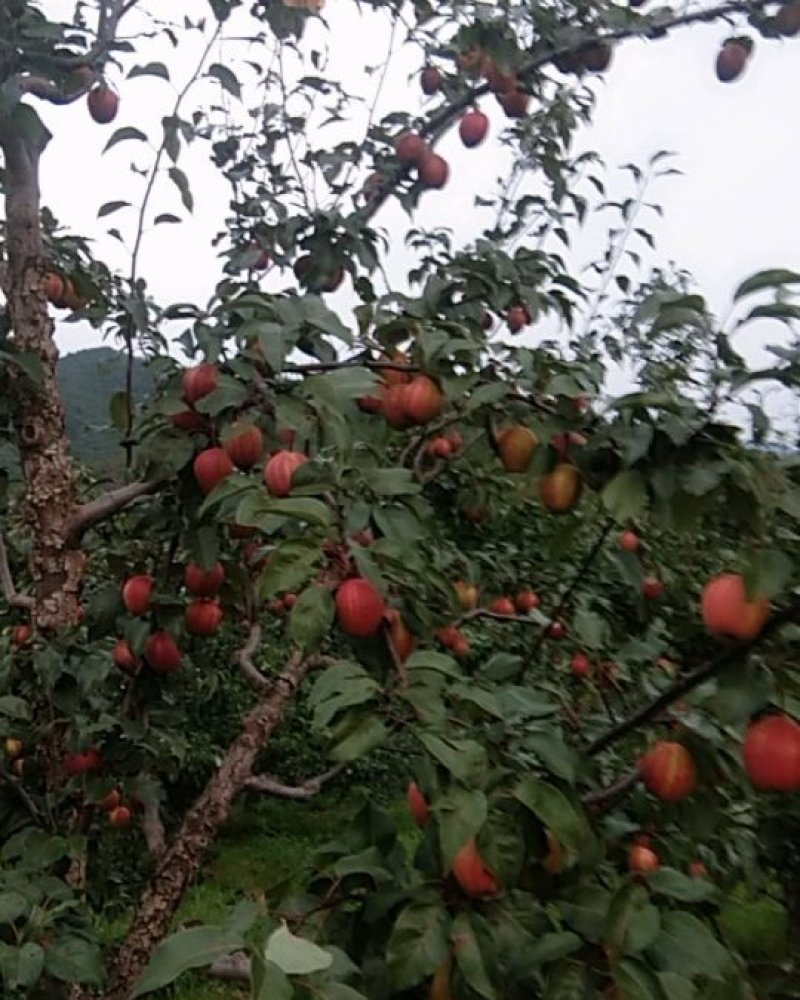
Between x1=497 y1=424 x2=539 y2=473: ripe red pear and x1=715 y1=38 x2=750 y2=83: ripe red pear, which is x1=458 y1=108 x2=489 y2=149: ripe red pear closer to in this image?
x1=715 y1=38 x2=750 y2=83: ripe red pear

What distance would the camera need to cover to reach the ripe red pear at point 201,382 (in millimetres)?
1127

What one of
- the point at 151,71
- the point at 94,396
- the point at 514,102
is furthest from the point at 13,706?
the point at 94,396

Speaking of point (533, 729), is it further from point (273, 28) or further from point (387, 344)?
point (273, 28)

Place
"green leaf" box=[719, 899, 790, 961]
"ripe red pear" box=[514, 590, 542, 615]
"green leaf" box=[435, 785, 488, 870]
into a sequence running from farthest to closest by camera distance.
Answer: "green leaf" box=[719, 899, 790, 961]
"ripe red pear" box=[514, 590, 542, 615]
"green leaf" box=[435, 785, 488, 870]

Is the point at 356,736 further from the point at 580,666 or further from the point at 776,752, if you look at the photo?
the point at 580,666

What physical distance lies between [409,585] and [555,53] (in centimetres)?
120

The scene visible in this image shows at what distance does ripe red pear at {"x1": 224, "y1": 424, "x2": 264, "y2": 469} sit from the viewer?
1.08 m

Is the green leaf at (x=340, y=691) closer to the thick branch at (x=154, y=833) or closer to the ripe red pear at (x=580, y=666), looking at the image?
the ripe red pear at (x=580, y=666)

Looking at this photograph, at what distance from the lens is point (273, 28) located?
169 centimetres

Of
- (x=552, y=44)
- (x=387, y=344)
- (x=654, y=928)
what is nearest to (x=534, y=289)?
(x=387, y=344)

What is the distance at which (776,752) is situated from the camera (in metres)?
0.81

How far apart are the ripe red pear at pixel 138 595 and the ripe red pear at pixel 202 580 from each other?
5 cm

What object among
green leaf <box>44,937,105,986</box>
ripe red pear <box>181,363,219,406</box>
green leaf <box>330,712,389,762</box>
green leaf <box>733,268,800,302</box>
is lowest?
green leaf <box>44,937,105,986</box>

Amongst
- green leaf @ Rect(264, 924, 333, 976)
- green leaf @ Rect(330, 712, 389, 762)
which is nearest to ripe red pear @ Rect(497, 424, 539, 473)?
green leaf @ Rect(330, 712, 389, 762)
